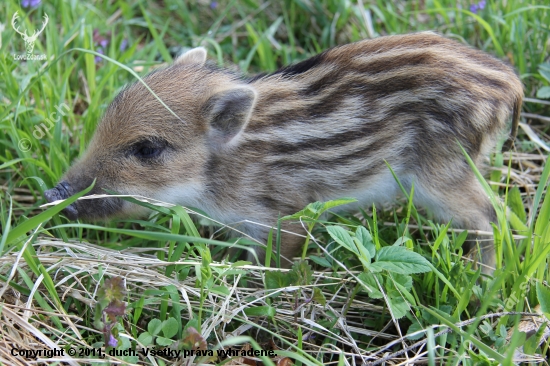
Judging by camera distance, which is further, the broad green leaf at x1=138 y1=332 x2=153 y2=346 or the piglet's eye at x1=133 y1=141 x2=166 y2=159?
the piglet's eye at x1=133 y1=141 x2=166 y2=159

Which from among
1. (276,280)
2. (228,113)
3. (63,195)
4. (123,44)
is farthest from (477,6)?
(63,195)

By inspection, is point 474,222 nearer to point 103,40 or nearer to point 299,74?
point 299,74

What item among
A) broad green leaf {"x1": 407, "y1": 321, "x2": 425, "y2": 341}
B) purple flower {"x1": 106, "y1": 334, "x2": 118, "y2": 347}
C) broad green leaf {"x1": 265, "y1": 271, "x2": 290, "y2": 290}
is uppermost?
purple flower {"x1": 106, "y1": 334, "x2": 118, "y2": 347}

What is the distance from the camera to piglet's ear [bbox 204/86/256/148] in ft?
12.0

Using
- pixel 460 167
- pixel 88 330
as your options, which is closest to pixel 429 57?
pixel 460 167

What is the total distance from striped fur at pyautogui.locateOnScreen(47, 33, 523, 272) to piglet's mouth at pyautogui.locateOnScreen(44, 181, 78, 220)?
20 mm

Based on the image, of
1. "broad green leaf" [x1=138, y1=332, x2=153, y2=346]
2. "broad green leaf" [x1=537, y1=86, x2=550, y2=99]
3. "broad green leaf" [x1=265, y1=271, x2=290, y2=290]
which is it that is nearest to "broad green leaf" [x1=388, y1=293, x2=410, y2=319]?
"broad green leaf" [x1=265, y1=271, x2=290, y2=290]

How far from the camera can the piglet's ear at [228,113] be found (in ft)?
12.0

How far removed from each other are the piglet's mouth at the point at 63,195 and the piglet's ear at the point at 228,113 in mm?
866

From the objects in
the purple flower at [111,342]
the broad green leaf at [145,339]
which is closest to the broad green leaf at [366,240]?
the broad green leaf at [145,339]

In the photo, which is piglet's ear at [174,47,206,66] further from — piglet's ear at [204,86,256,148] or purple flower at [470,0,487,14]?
purple flower at [470,0,487,14]

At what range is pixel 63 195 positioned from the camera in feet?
11.7

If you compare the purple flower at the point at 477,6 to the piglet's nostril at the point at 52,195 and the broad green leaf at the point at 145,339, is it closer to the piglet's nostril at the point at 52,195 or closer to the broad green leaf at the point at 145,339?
the piglet's nostril at the point at 52,195

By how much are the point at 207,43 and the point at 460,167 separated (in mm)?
2736
